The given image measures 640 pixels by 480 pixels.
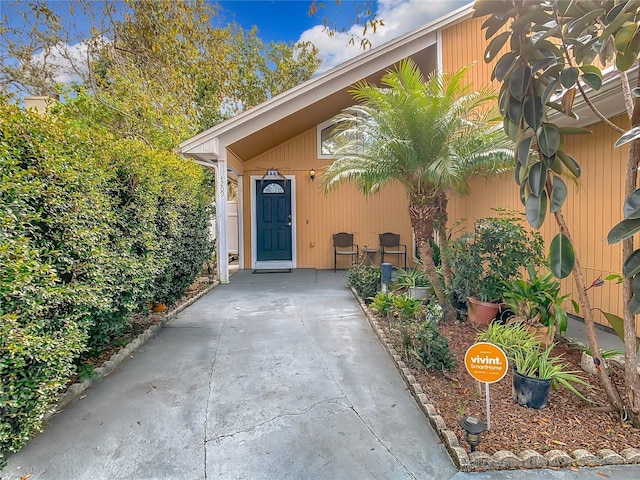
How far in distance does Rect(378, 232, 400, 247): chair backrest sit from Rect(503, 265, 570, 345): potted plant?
4811 mm

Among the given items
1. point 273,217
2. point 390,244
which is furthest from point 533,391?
point 273,217

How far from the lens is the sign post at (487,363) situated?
1.96 m

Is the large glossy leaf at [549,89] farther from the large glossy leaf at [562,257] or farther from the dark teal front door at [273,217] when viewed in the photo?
the dark teal front door at [273,217]

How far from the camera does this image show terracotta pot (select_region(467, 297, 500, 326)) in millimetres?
3670

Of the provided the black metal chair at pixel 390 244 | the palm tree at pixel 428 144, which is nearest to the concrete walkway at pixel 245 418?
the palm tree at pixel 428 144

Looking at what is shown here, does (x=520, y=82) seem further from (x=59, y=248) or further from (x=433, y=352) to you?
(x=59, y=248)

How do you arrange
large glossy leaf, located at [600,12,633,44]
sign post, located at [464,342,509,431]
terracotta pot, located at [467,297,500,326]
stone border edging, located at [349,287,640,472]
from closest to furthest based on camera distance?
1. large glossy leaf, located at [600,12,633,44]
2. stone border edging, located at [349,287,640,472]
3. sign post, located at [464,342,509,431]
4. terracotta pot, located at [467,297,500,326]

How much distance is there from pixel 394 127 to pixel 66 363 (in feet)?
12.3

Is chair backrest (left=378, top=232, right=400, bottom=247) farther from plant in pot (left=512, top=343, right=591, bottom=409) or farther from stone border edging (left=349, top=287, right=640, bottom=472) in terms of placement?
stone border edging (left=349, top=287, right=640, bottom=472)

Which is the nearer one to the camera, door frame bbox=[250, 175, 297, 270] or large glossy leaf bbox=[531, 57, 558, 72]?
large glossy leaf bbox=[531, 57, 558, 72]

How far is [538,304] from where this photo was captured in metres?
3.17

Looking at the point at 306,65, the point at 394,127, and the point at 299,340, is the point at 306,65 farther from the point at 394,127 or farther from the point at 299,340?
the point at 299,340

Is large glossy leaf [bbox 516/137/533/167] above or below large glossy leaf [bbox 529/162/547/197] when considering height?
above

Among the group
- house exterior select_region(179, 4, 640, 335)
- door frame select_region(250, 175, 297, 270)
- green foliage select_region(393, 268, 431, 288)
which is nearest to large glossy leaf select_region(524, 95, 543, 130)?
house exterior select_region(179, 4, 640, 335)
